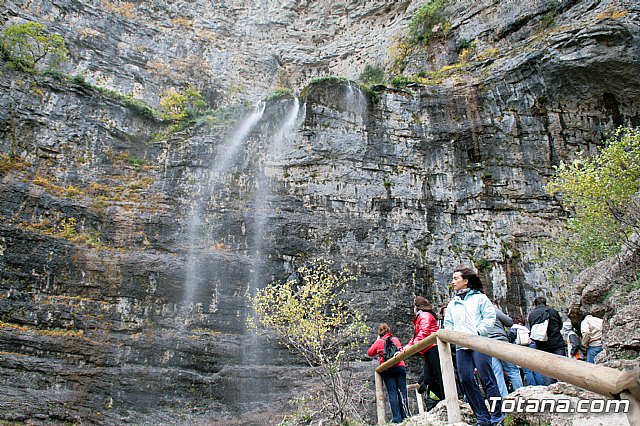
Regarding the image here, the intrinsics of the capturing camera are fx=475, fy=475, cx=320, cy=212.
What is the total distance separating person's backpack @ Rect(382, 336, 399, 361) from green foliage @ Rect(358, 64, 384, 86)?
913 inches

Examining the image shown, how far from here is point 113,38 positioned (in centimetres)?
2764

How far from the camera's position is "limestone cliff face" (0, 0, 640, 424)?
15906 millimetres

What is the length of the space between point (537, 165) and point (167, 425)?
60.5 feet

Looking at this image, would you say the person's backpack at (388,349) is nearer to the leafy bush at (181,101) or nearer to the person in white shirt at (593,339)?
the person in white shirt at (593,339)

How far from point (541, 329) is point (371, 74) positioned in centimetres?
2437

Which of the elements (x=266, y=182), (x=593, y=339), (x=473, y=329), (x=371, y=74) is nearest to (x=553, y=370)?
(x=473, y=329)

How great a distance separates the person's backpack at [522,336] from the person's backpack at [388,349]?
208cm

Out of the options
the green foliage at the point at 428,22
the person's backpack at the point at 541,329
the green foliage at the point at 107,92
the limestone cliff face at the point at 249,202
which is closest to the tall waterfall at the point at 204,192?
the limestone cliff face at the point at 249,202

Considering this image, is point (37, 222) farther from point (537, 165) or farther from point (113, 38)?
point (537, 165)

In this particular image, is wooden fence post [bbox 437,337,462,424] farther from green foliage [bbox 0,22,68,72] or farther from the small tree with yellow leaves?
green foliage [bbox 0,22,68,72]

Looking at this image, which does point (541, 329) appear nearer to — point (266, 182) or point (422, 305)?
point (422, 305)

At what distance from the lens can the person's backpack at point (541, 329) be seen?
7.86 metres

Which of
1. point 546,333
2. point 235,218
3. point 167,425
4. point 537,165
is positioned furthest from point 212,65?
point 546,333

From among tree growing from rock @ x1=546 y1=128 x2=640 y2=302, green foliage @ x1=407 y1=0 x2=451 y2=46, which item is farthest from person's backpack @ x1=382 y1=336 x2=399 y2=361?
green foliage @ x1=407 y1=0 x2=451 y2=46
